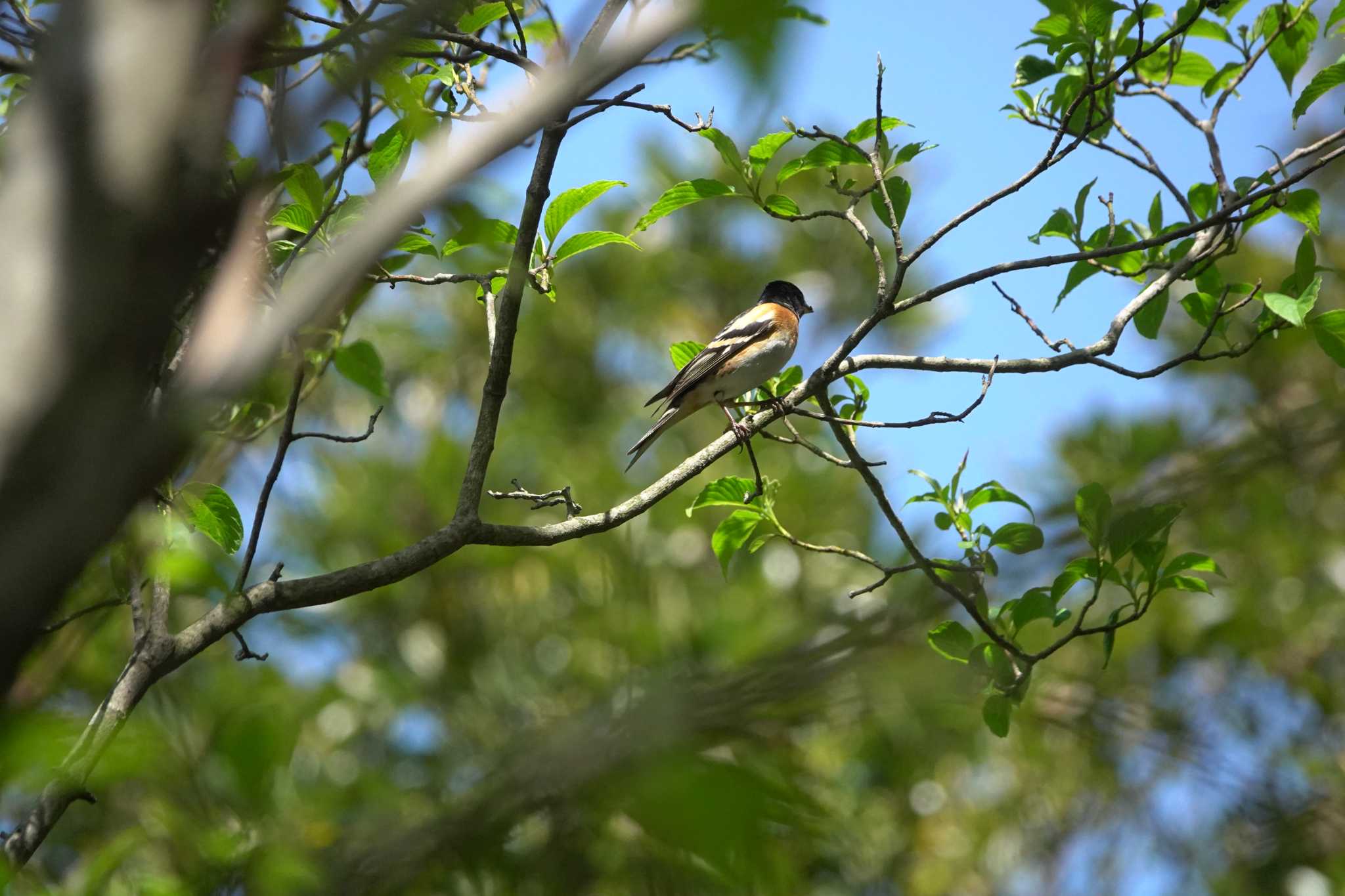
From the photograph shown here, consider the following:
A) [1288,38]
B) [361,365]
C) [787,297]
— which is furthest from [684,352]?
[787,297]

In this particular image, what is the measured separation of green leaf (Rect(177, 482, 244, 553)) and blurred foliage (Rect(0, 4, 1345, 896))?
13 millimetres

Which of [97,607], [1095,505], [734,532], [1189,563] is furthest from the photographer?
[734,532]

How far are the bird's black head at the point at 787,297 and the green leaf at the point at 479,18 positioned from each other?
4732 millimetres

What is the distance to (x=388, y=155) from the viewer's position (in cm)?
261

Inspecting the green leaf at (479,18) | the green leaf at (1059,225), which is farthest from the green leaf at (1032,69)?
the green leaf at (479,18)

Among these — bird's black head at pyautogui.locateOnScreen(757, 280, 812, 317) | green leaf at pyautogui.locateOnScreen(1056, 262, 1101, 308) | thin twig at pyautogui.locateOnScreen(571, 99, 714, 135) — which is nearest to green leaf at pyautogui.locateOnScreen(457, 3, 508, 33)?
thin twig at pyautogui.locateOnScreen(571, 99, 714, 135)

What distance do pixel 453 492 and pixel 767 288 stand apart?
2.80 metres

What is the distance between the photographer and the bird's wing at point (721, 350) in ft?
18.6

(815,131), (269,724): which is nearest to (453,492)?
(815,131)

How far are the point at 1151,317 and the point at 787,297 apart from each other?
444cm

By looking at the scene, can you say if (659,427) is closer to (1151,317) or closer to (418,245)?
(1151,317)

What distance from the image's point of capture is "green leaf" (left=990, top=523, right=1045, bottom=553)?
2.95m

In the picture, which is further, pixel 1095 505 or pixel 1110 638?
pixel 1110 638

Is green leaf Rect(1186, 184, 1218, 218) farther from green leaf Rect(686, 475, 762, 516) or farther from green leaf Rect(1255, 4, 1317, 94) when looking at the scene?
green leaf Rect(686, 475, 762, 516)
